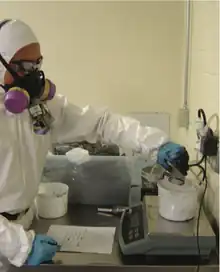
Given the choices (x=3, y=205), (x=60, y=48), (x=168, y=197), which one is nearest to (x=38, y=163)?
(x=3, y=205)

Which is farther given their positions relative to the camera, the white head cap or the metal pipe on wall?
the metal pipe on wall

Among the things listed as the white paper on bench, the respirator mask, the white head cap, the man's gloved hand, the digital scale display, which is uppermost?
the white head cap

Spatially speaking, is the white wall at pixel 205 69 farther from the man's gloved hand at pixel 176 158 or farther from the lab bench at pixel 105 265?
the lab bench at pixel 105 265

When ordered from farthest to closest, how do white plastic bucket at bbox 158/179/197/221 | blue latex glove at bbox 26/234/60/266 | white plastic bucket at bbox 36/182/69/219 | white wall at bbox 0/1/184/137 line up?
white wall at bbox 0/1/184/137 < white plastic bucket at bbox 36/182/69/219 < white plastic bucket at bbox 158/179/197/221 < blue latex glove at bbox 26/234/60/266

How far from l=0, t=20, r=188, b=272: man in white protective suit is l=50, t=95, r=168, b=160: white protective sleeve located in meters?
0.05

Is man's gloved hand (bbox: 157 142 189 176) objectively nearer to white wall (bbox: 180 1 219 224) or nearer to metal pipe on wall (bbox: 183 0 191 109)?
white wall (bbox: 180 1 219 224)

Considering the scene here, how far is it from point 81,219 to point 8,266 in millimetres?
353

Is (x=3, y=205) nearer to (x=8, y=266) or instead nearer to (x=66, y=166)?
(x=8, y=266)

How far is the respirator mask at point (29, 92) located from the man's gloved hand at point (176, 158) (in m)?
0.45

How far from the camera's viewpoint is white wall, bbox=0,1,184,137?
251cm

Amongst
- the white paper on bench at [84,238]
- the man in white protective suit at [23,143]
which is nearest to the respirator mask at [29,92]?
the man in white protective suit at [23,143]

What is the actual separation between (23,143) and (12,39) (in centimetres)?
37

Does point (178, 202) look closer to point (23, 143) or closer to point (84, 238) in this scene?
point (84, 238)

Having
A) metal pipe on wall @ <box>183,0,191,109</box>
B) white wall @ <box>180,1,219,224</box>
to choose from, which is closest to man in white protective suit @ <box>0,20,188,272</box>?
white wall @ <box>180,1,219,224</box>
